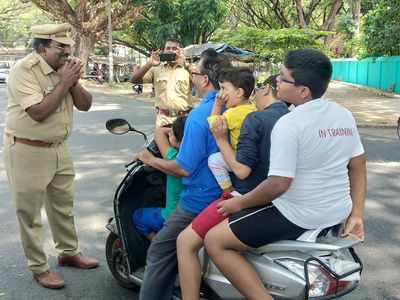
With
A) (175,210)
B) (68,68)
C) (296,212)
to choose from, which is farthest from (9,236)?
(296,212)

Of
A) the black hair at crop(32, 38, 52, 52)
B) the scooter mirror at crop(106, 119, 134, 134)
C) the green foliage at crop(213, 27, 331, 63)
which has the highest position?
the black hair at crop(32, 38, 52, 52)

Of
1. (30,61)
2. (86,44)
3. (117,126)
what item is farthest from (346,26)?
(117,126)

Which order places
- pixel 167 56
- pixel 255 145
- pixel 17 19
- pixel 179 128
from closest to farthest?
pixel 255 145, pixel 179 128, pixel 167 56, pixel 17 19

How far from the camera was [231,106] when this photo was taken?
323cm

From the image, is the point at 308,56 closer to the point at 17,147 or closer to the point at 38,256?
the point at 17,147

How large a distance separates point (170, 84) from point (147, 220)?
9.94 ft

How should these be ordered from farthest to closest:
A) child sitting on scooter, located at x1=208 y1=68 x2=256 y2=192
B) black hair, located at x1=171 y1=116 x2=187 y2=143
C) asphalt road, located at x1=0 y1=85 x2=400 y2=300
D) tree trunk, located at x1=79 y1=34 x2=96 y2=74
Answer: tree trunk, located at x1=79 y1=34 x2=96 y2=74 → asphalt road, located at x1=0 y1=85 x2=400 y2=300 → black hair, located at x1=171 y1=116 x2=187 y2=143 → child sitting on scooter, located at x1=208 y1=68 x2=256 y2=192

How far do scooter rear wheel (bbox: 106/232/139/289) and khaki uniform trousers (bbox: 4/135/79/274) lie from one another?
496 mm

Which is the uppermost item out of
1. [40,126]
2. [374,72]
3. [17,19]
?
[17,19]

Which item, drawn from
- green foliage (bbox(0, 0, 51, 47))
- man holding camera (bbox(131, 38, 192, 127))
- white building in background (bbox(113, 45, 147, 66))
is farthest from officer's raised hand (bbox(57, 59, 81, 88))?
white building in background (bbox(113, 45, 147, 66))

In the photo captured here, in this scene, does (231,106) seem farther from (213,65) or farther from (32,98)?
(32,98)

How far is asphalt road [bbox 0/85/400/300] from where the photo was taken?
4098 millimetres

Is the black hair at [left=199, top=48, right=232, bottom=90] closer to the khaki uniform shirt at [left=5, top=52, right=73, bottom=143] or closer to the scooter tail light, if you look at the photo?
the khaki uniform shirt at [left=5, top=52, right=73, bottom=143]

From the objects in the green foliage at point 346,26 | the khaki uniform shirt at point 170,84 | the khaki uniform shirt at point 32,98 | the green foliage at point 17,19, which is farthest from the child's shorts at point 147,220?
the green foliage at point 17,19
